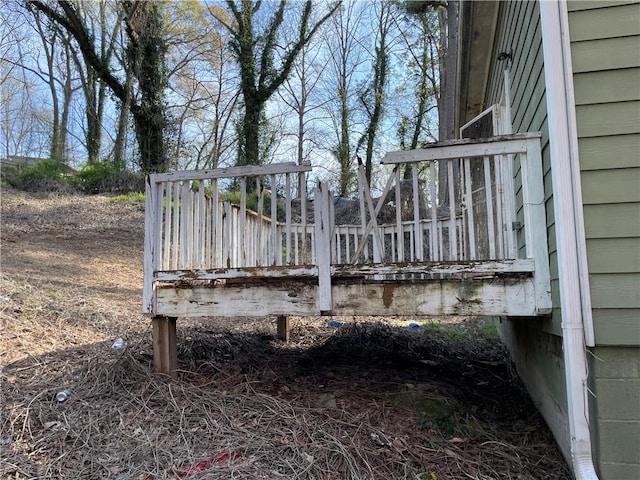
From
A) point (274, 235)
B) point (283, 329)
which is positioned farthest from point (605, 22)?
point (283, 329)

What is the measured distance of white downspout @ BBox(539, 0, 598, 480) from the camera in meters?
2.29

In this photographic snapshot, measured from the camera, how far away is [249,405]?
3258 mm

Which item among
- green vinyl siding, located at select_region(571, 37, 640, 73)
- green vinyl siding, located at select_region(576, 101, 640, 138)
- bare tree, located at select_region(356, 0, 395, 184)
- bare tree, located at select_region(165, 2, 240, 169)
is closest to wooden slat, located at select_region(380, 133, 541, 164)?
green vinyl siding, located at select_region(576, 101, 640, 138)

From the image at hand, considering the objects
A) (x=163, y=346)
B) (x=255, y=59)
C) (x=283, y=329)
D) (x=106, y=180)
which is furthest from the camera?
(x=255, y=59)

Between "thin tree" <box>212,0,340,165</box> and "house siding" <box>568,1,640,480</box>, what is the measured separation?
590 inches

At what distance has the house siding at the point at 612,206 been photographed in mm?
2234

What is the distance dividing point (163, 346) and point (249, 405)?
89cm

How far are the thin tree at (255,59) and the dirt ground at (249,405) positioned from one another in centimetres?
1180

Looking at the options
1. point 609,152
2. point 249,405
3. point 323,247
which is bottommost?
point 249,405

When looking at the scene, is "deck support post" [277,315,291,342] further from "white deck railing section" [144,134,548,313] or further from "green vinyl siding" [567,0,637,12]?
"green vinyl siding" [567,0,637,12]

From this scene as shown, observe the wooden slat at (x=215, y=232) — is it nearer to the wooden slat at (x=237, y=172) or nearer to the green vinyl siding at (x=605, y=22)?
the wooden slat at (x=237, y=172)

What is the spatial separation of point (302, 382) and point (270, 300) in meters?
0.99

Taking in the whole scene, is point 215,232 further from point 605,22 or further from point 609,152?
point 605,22

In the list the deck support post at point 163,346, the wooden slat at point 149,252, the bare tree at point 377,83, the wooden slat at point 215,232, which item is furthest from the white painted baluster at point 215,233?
the bare tree at point 377,83
